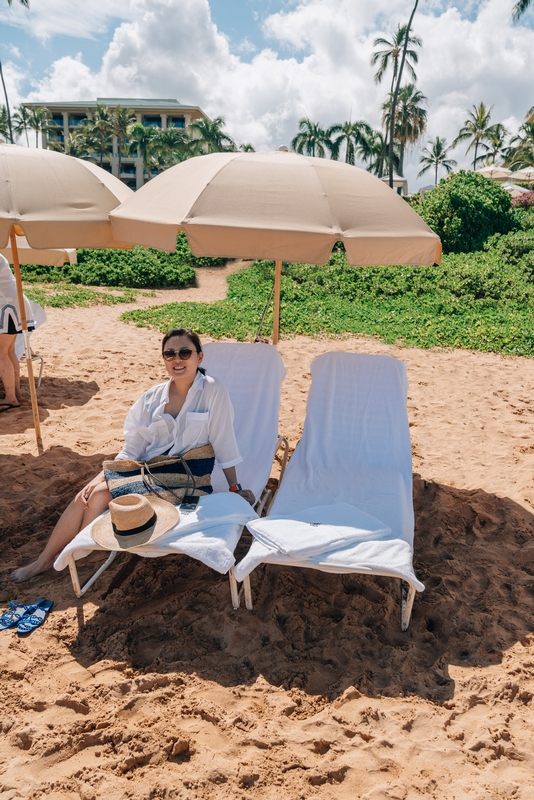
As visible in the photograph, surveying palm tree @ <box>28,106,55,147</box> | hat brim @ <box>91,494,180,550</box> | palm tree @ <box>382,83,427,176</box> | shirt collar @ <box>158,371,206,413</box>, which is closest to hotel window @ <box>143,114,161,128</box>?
palm tree @ <box>28,106,55,147</box>

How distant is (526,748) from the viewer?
247 centimetres

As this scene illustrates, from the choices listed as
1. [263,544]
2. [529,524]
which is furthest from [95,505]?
[529,524]

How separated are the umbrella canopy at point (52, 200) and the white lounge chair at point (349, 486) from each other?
2.15 metres

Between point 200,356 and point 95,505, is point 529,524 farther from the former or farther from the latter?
point 95,505

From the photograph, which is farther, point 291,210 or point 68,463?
point 68,463

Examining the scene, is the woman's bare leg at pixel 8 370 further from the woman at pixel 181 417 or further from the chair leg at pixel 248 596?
the chair leg at pixel 248 596

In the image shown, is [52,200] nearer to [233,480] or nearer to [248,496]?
[233,480]

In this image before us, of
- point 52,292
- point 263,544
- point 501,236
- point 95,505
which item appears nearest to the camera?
point 263,544

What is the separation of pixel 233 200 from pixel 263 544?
2136 millimetres

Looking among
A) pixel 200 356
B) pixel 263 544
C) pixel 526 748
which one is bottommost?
pixel 526 748

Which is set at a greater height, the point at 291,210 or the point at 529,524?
the point at 291,210

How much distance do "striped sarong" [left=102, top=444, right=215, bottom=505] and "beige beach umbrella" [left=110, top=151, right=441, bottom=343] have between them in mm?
1294

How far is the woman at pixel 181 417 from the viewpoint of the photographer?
3.65 m

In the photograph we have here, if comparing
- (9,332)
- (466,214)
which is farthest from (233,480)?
(466,214)
